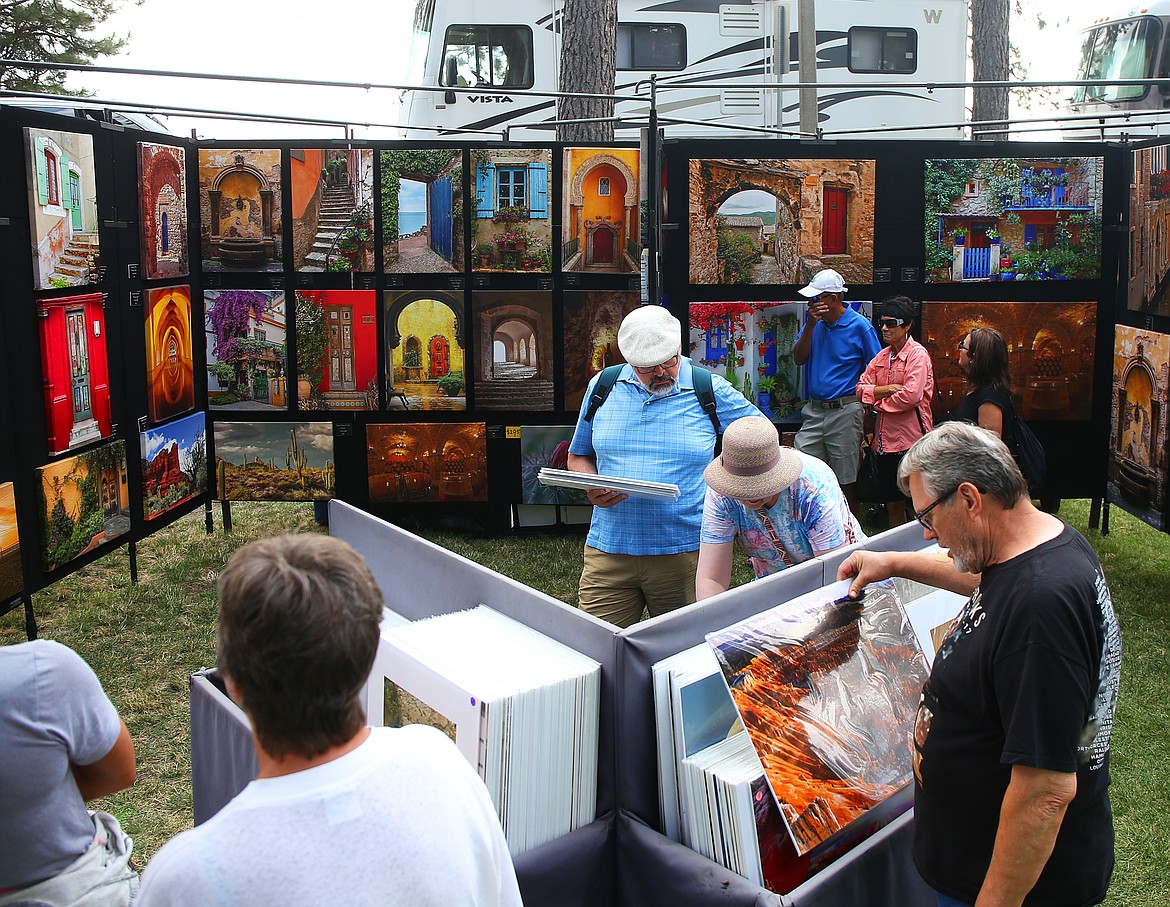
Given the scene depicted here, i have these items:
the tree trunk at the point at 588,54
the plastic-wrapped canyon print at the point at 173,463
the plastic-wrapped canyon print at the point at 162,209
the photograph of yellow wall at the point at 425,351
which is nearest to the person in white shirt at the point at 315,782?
the plastic-wrapped canyon print at the point at 173,463

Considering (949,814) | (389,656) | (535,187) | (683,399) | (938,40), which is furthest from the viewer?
(938,40)

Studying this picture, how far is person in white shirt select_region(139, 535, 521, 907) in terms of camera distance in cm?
128

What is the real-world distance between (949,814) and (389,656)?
1211 millimetres

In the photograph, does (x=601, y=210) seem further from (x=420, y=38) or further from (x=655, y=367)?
(x=420, y=38)

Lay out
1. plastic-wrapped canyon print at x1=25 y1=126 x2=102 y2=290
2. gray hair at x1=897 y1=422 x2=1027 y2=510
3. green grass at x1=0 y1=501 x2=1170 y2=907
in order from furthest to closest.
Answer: plastic-wrapped canyon print at x1=25 y1=126 x2=102 y2=290, green grass at x1=0 y1=501 x2=1170 y2=907, gray hair at x1=897 y1=422 x2=1027 y2=510

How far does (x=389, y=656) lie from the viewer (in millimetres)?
2463

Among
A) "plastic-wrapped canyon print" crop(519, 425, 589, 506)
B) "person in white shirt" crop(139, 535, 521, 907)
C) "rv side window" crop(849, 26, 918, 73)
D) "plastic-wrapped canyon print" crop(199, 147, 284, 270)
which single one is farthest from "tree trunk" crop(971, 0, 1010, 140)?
"person in white shirt" crop(139, 535, 521, 907)

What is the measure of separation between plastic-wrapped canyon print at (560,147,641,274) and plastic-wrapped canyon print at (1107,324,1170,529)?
3.13m

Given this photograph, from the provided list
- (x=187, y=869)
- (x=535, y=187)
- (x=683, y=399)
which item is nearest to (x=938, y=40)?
(x=535, y=187)

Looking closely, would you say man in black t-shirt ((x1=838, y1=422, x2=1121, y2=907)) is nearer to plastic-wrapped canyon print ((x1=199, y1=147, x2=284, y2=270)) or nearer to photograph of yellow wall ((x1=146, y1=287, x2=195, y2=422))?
photograph of yellow wall ((x1=146, y1=287, x2=195, y2=422))

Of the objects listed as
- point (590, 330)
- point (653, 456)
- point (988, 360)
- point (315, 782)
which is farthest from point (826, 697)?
point (590, 330)

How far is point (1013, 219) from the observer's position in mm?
7375

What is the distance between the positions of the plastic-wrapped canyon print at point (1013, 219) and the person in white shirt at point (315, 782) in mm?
6638

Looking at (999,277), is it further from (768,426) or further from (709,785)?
(709,785)
